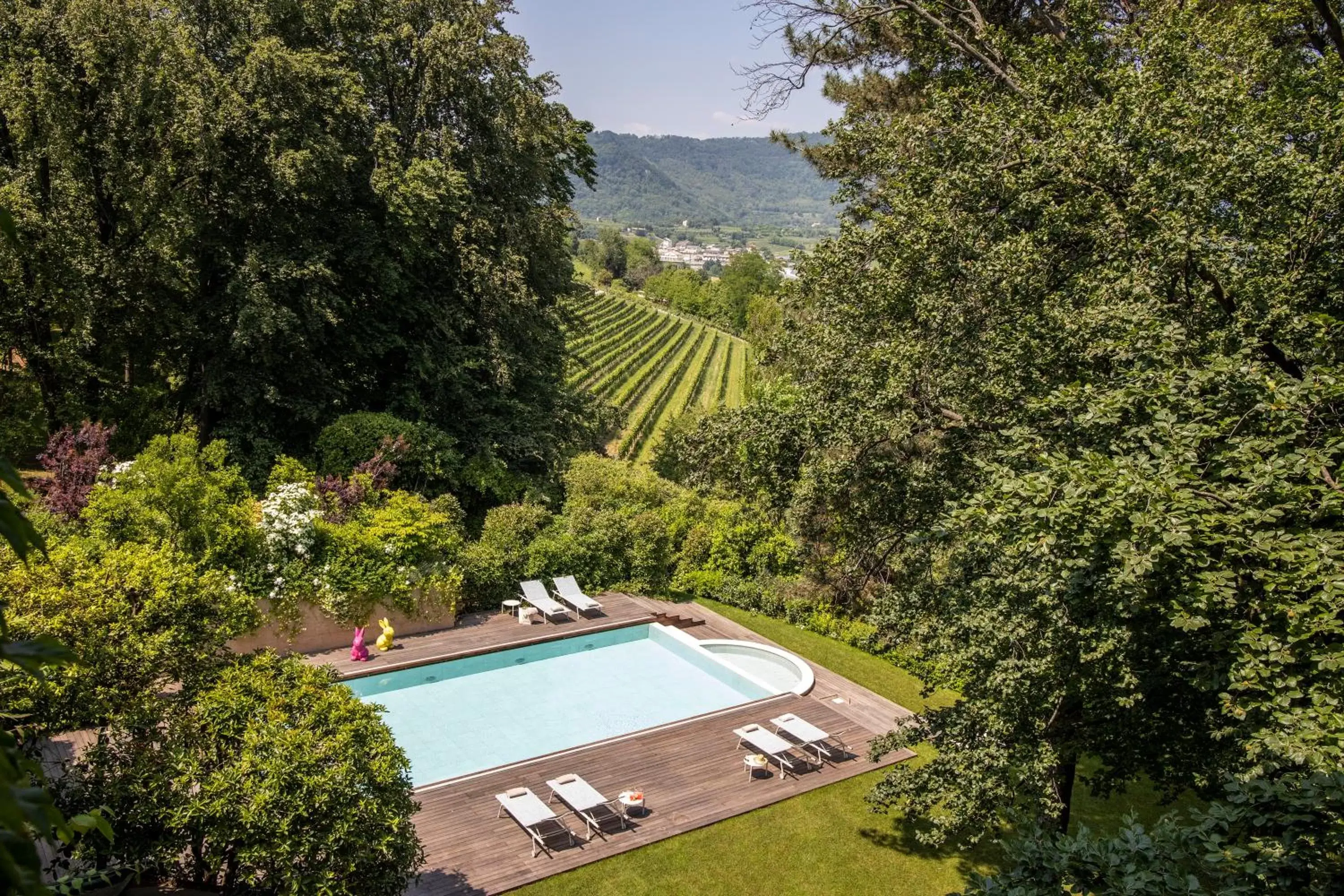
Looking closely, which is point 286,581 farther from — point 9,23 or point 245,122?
point 9,23

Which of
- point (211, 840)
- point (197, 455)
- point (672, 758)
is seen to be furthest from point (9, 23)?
point (672, 758)

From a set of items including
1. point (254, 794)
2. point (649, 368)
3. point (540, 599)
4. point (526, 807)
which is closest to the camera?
point (254, 794)

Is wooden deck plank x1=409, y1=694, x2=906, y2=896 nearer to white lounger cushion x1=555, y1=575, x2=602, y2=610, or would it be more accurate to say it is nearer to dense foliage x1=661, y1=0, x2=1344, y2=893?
dense foliage x1=661, y1=0, x2=1344, y2=893

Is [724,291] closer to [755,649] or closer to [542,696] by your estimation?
[755,649]

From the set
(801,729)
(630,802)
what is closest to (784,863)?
(630,802)

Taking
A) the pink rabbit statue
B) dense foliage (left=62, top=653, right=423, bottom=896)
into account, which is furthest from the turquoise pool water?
dense foliage (left=62, top=653, right=423, bottom=896)
